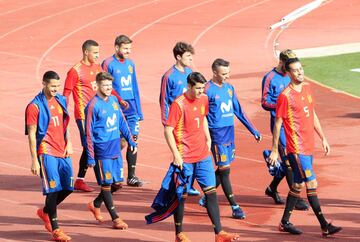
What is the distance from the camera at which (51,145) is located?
44.6 ft

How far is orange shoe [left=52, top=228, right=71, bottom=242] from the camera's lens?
43.9 feet

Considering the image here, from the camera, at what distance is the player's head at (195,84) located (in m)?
12.8

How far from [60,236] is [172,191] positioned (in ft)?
4.94

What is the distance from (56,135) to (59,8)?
82.6 feet

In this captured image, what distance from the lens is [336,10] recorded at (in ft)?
120

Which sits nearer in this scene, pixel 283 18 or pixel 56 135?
pixel 56 135

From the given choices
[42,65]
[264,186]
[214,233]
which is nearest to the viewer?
[214,233]

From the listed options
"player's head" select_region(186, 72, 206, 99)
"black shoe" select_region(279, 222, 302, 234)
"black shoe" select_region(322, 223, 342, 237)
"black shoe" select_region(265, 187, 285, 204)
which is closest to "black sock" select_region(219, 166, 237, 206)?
"black shoe" select_region(265, 187, 285, 204)

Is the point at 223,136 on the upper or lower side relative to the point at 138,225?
upper

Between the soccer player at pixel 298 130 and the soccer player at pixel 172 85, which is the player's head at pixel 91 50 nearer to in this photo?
the soccer player at pixel 172 85

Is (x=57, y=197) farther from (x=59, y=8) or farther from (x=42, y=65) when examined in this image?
(x=59, y=8)

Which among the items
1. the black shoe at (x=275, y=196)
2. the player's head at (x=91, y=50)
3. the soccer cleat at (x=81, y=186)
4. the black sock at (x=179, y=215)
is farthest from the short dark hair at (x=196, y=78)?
the soccer cleat at (x=81, y=186)

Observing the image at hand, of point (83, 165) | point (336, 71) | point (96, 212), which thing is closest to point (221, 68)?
point (96, 212)

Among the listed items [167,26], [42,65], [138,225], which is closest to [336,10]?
[167,26]
